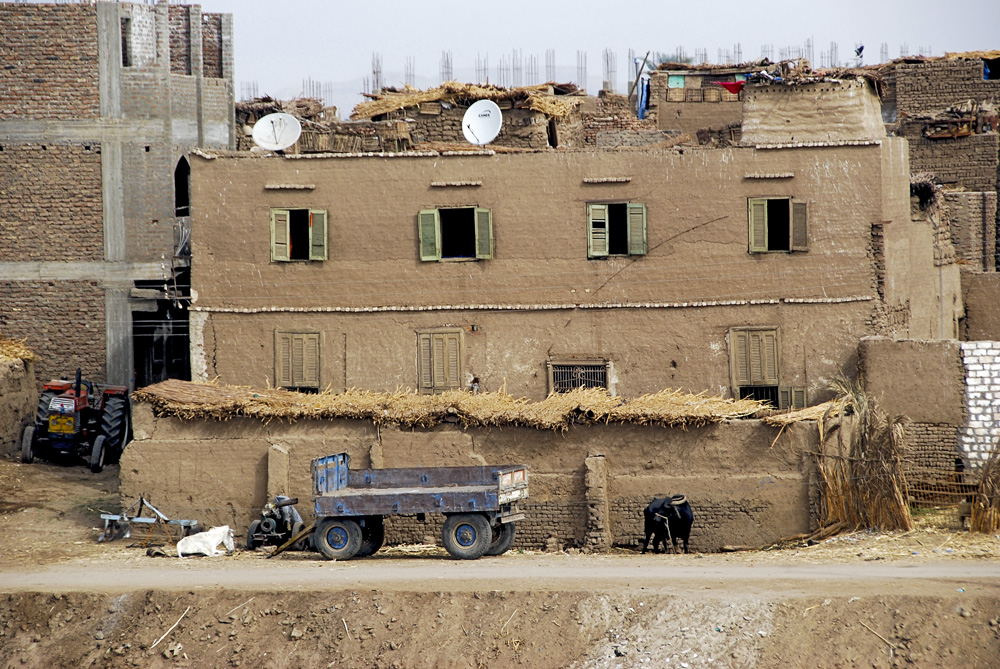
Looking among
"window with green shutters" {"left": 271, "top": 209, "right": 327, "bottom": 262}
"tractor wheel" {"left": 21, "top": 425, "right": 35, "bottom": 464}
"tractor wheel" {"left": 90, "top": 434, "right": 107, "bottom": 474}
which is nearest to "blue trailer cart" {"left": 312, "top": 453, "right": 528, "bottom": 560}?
"window with green shutters" {"left": 271, "top": 209, "right": 327, "bottom": 262}

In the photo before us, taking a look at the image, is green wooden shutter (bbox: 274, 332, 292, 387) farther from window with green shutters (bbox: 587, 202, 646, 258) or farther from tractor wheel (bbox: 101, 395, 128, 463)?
window with green shutters (bbox: 587, 202, 646, 258)

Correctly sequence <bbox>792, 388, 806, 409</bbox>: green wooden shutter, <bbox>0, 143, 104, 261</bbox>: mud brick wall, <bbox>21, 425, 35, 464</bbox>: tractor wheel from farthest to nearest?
<bbox>0, 143, 104, 261</bbox>: mud brick wall
<bbox>21, 425, 35, 464</bbox>: tractor wheel
<bbox>792, 388, 806, 409</bbox>: green wooden shutter

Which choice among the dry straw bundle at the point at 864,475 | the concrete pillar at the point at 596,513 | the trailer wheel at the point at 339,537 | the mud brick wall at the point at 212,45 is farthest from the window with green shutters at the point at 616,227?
the mud brick wall at the point at 212,45

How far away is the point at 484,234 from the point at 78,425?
393 inches

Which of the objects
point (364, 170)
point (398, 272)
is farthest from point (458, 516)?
point (364, 170)

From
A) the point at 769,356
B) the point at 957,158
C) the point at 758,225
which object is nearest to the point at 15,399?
the point at 769,356

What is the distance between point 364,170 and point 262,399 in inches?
214

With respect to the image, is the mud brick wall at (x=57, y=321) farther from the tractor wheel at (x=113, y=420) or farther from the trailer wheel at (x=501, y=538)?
the trailer wheel at (x=501, y=538)

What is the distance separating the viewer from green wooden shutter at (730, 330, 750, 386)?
22.8 meters

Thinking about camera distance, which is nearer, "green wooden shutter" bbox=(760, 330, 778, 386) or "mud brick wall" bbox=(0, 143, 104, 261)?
"green wooden shutter" bbox=(760, 330, 778, 386)

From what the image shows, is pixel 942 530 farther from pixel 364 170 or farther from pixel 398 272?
pixel 364 170

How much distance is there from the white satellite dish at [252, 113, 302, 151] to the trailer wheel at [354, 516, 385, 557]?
8.68 m

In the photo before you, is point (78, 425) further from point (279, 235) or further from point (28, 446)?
point (279, 235)

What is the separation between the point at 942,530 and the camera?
18.7 metres
